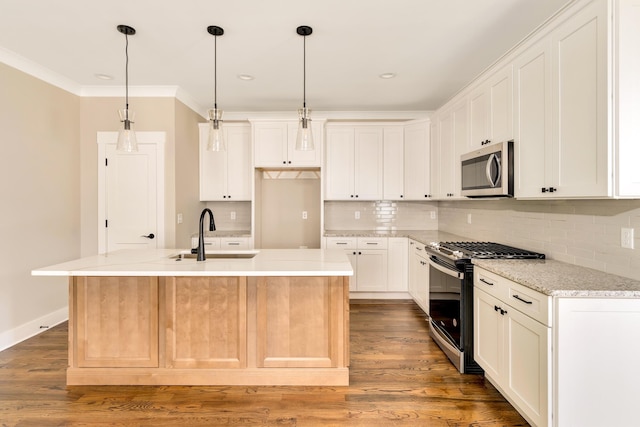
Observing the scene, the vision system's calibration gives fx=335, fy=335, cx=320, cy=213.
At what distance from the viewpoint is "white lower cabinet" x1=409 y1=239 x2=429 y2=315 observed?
3.59 meters

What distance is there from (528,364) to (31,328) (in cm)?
416

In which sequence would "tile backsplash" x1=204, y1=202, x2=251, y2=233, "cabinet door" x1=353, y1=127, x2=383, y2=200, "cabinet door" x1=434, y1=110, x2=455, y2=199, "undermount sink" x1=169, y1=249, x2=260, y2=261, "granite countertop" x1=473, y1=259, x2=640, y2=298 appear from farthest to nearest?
"tile backsplash" x1=204, y1=202, x2=251, y2=233
"cabinet door" x1=353, y1=127, x2=383, y2=200
"cabinet door" x1=434, y1=110, x2=455, y2=199
"undermount sink" x1=169, y1=249, x2=260, y2=261
"granite countertop" x1=473, y1=259, x2=640, y2=298

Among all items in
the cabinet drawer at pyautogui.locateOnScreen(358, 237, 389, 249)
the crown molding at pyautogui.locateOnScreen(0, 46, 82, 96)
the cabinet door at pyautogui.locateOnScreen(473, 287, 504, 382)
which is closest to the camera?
the cabinet door at pyautogui.locateOnScreen(473, 287, 504, 382)

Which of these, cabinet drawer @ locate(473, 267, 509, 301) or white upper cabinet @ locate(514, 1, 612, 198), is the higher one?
white upper cabinet @ locate(514, 1, 612, 198)

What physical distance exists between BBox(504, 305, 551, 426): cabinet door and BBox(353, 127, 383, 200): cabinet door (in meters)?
2.77

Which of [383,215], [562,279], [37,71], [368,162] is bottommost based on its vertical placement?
[562,279]

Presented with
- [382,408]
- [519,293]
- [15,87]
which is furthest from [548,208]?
[15,87]

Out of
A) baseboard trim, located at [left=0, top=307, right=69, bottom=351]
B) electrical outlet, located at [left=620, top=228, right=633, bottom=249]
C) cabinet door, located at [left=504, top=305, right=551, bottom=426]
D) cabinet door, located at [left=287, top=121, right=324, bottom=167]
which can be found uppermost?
cabinet door, located at [left=287, top=121, right=324, bottom=167]

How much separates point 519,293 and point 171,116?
375 centimetres

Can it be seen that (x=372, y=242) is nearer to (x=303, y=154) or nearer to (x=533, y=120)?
(x=303, y=154)

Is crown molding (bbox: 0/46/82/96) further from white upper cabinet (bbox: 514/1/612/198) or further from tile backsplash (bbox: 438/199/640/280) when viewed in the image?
tile backsplash (bbox: 438/199/640/280)

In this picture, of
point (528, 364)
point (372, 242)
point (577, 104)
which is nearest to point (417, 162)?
point (372, 242)

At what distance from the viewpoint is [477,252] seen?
104 inches

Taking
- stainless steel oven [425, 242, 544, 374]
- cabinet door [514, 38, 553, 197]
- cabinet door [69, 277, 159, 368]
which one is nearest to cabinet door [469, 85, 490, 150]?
cabinet door [514, 38, 553, 197]
